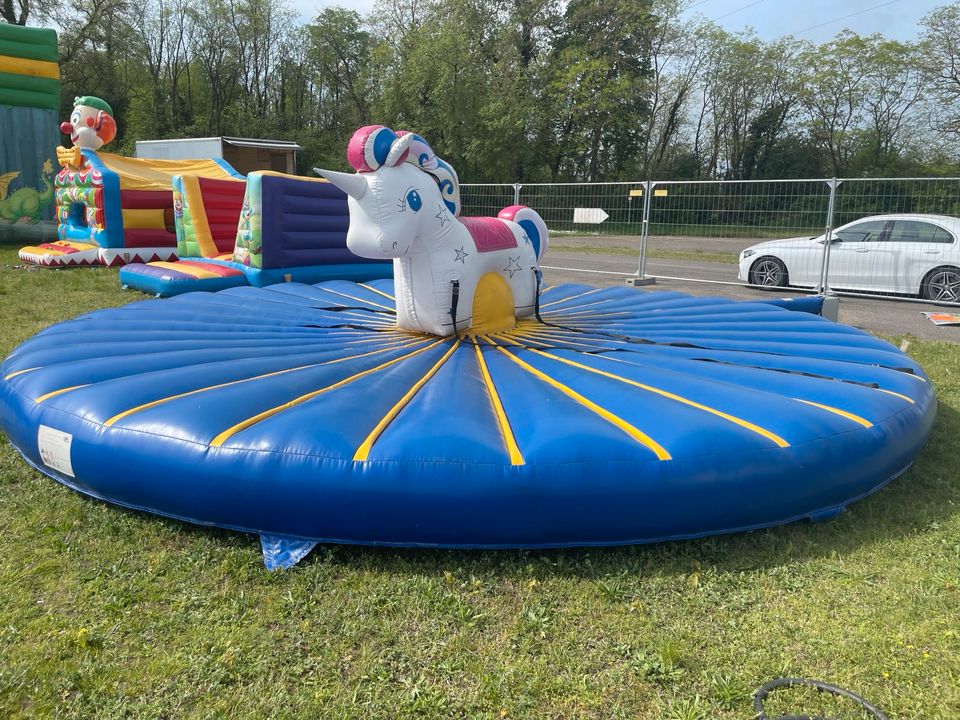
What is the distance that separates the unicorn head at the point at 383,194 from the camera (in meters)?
3.53

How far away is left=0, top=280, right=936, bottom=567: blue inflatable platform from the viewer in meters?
2.23

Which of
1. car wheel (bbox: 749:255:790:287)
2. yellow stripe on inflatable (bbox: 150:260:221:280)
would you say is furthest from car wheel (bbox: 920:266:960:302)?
yellow stripe on inflatable (bbox: 150:260:221:280)

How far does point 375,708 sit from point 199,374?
1799 millimetres

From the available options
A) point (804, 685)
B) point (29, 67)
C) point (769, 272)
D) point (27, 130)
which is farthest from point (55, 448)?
point (29, 67)

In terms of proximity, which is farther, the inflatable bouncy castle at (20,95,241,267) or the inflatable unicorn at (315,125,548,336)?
the inflatable bouncy castle at (20,95,241,267)

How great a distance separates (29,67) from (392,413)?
43.6 ft

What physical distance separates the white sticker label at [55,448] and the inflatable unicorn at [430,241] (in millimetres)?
1531

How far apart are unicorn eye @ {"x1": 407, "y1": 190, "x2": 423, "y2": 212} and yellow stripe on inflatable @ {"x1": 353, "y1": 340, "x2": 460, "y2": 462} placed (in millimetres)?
772

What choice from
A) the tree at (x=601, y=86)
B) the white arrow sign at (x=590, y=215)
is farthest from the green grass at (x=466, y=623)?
the tree at (x=601, y=86)

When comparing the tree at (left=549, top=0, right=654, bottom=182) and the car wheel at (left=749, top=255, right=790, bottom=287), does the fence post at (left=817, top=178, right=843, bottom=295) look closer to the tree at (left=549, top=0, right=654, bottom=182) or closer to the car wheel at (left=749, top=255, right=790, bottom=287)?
the car wheel at (left=749, top=255, right=790, bottom=287)

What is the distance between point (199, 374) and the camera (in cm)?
300

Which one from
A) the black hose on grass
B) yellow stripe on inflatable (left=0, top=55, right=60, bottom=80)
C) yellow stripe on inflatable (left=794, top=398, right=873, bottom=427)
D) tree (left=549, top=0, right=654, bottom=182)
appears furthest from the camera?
tree (left=549, top=0, right=654, bottom=182)

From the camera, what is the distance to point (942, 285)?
28.0 ft

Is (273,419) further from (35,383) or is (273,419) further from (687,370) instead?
(687,370)
